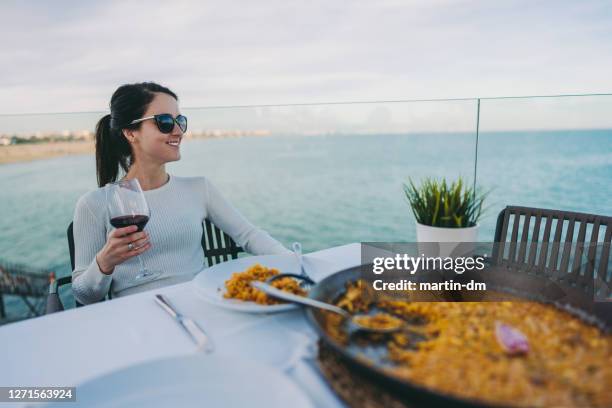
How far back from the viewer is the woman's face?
1.98 meters

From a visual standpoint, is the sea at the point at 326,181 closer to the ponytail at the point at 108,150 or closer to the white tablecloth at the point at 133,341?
the ponytail at the point at 108,150

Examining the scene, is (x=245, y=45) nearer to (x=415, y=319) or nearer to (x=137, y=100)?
(x=137, y=100)

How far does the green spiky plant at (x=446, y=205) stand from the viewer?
4.11 ft

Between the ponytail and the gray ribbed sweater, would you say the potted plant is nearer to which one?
the gray ribbed sweater

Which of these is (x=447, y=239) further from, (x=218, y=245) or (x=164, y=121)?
(x=164, y=121)


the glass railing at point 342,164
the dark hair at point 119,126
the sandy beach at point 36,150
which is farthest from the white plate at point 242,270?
the sandy beach at point 36,150

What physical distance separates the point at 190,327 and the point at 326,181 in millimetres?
28611

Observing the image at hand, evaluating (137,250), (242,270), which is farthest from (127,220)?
(242,270)

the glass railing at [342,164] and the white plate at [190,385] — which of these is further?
the glass railing at [342,164]

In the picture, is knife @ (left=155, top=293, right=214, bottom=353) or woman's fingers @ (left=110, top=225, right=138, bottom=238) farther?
woman's fingers @ (left=110, top=225, right=138, bottom=238)

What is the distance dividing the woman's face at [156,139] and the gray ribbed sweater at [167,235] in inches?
5.7

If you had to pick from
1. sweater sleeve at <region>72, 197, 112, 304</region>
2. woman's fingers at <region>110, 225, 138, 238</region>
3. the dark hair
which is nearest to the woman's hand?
woman's fingers at <region>110, 225, 138, 238</region>

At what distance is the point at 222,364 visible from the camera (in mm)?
738

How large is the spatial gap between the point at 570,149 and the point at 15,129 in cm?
3646
